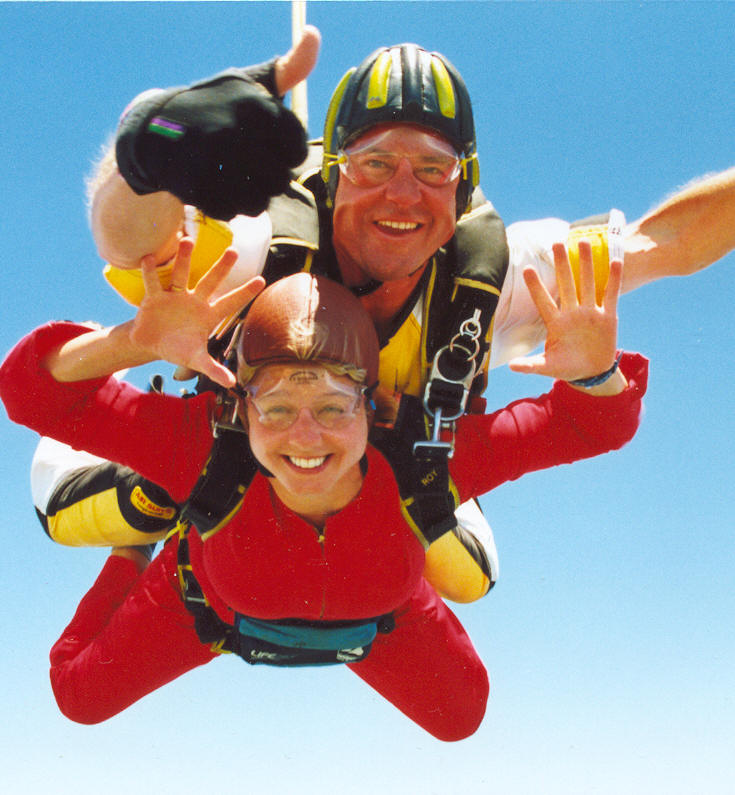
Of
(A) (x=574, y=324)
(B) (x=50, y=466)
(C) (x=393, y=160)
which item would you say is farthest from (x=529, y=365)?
(B) (x=50, y=466)

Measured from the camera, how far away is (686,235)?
3430 mm

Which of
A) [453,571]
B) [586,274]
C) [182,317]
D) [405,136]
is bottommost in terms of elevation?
[453,571]

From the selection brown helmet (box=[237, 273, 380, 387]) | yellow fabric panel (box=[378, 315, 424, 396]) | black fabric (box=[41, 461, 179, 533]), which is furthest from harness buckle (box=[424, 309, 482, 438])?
black fabric (box=[41, 461, 179, 533])

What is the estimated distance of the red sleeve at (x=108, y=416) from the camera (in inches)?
115

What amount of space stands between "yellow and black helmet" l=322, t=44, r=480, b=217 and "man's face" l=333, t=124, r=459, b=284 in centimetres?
5

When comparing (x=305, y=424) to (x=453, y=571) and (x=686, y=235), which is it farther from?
(x=686, y=235)

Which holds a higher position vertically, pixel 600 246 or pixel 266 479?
pixel 600 246

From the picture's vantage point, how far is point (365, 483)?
3.10 metres

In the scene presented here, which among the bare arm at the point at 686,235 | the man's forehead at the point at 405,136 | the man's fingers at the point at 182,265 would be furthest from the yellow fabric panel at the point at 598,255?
the man's fingers at the point at 182,265

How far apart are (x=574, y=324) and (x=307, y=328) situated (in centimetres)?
80

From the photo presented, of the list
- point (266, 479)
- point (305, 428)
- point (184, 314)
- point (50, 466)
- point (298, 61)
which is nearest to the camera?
point (298, 61)

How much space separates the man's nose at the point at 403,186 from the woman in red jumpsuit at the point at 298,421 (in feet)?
1.29

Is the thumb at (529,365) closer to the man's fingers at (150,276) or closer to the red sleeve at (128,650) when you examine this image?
the man's fingers at (150,276)

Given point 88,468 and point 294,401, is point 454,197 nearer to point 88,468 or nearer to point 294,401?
point 294,401
